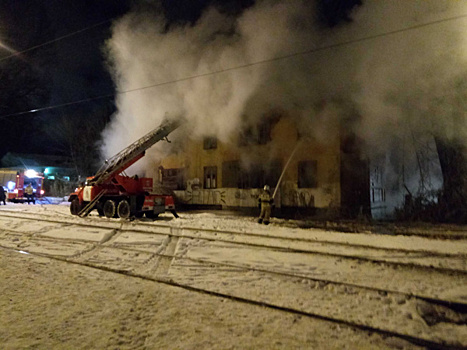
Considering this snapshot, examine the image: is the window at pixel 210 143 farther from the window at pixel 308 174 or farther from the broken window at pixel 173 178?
the window at pixel 308 174

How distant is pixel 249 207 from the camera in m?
14.8

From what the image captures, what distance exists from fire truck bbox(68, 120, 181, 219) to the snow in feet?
14.2

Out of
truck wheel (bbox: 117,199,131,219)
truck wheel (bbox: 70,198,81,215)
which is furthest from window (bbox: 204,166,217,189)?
truck wheel (bbox: 70,198,81,215)

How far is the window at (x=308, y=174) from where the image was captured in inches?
523

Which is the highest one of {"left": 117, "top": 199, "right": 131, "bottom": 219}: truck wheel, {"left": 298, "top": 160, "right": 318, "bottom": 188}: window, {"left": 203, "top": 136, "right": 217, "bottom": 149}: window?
{"left": 203, "top": 136, "right": 217, "bottom": 149}: window

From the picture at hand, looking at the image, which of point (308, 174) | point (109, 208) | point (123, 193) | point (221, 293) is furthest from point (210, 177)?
point (221, 293)

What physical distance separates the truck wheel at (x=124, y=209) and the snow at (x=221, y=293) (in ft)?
14.0

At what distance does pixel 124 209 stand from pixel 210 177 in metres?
6.57

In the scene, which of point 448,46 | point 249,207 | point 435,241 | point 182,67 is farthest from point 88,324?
point 249,207

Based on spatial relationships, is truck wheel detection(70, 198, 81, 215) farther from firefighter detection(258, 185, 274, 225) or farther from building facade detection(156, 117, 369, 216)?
firefighter detection(258, 185, 274, 225)

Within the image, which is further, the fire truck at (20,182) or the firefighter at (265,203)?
the fire truck at (20,182)

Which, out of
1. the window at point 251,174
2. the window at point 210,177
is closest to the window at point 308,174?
the window at point 251,174

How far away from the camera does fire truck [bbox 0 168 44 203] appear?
20.0 metres

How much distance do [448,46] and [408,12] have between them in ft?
3.92
